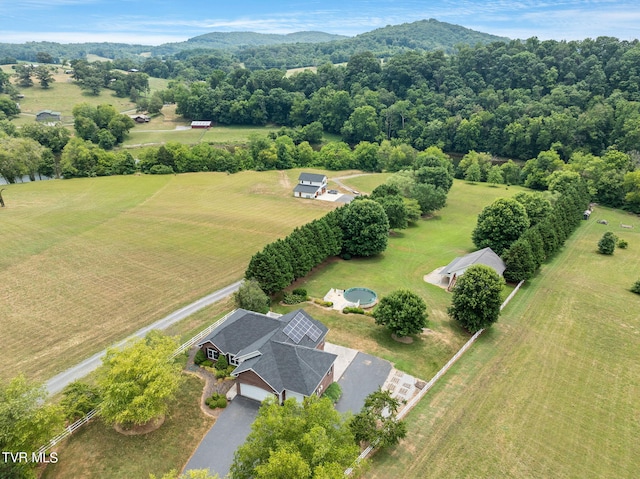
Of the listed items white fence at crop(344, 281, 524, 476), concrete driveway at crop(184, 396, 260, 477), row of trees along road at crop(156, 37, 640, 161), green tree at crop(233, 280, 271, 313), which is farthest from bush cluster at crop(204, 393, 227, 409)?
row of trees along road at crop(156, 37, 640, 161)

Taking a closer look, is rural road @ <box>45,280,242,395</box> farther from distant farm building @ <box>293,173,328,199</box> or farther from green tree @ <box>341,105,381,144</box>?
green tree @ <box>341,105,381,144</box>

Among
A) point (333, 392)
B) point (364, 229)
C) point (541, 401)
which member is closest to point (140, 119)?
point (364, 229)

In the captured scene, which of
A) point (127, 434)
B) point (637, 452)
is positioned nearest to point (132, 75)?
point (127, 434)

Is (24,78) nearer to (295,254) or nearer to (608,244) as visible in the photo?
(295,254)

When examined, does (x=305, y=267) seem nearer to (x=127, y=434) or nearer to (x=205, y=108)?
(x=127, y=434)

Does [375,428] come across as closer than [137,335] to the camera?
Yes

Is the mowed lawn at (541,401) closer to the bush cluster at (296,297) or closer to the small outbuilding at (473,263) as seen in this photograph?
the small outbuilding at (473,263)
